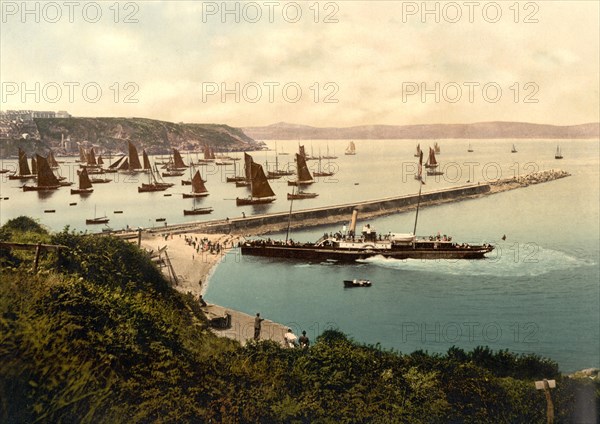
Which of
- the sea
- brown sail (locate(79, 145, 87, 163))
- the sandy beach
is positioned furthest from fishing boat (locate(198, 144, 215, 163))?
the sandy beach

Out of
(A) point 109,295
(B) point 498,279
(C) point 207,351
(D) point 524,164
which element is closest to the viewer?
(C) point 207,351

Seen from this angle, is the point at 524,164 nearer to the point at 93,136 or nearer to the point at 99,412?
the point at 93,136

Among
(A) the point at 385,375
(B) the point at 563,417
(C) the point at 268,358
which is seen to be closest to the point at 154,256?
(C) the point at 268,358

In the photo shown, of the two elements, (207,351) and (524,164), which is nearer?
(207,351)

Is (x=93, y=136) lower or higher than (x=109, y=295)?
higher

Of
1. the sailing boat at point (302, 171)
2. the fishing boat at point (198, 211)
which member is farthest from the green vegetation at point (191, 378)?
the sailing boat at point (302, 171)

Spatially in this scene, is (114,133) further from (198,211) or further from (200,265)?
(200,265)

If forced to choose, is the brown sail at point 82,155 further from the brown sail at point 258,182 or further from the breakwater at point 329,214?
the breakwater at point 329,214

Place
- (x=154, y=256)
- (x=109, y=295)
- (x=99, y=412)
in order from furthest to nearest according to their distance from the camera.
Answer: (x=154, y=256) → (x=109, y=295) → (x=99, y=412)
